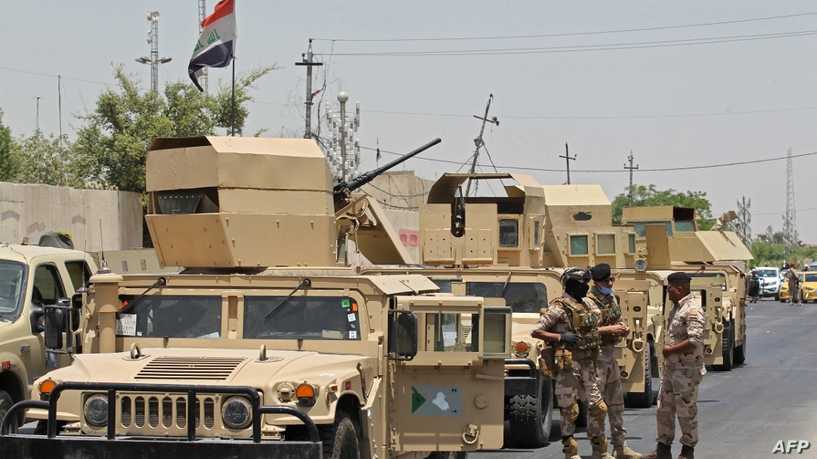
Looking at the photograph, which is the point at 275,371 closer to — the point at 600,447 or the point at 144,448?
the point at 144,448

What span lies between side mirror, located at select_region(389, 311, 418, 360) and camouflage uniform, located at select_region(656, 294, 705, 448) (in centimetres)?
300

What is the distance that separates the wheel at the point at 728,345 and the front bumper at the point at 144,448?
51.8 ft

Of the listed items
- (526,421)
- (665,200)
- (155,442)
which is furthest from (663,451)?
(665,200)

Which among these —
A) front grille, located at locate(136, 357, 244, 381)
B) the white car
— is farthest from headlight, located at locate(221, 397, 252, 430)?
the white car

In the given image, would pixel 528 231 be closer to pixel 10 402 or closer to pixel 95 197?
pixel 10 402

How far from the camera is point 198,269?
1304 centimetres

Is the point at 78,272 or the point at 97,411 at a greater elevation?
the point at 78,272

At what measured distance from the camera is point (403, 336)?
30.9 ft

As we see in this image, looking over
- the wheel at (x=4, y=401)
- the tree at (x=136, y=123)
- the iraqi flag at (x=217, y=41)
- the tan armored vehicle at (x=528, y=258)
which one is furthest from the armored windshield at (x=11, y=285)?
the tree at (x=136, y=123)

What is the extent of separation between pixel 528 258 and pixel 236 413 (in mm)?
11384

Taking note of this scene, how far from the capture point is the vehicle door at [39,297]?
12562 millimetres

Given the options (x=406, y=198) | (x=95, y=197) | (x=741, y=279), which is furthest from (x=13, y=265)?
(x=406, y=198)

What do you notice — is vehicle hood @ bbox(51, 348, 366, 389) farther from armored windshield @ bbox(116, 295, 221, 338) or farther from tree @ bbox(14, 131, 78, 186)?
tree @ bbox(14, 131, 78, 186)

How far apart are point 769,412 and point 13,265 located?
Answer: 8713mm
